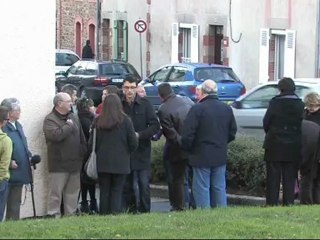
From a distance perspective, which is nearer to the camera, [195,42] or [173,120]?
[173,120]

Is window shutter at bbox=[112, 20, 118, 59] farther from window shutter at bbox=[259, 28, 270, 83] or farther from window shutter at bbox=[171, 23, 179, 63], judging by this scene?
window shutter at bbox=[259, 28, 270, 83]

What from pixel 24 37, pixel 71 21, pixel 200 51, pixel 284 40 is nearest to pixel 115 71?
pixel 200 51

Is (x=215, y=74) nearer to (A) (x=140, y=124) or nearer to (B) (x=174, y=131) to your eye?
(B) (x=174, y=131)

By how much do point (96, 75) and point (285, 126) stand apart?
24295 millimetres

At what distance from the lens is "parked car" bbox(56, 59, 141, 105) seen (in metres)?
35.8

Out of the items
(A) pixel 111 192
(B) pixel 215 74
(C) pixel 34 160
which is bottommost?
(B) pixel 215 74

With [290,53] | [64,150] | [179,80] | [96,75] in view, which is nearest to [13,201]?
[64,150]

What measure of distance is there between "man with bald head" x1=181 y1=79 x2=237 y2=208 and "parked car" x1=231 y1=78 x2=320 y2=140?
22.4 ft

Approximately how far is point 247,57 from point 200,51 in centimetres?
314

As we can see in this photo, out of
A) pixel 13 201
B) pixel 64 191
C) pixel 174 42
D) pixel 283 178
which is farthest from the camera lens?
pixel 174 42

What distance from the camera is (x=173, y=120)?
13.3m

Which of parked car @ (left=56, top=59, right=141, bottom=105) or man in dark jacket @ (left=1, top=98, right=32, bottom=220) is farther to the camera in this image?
parked car @ (left=56, top=59, right=141, bottom=105)

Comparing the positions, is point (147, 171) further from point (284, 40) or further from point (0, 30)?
point (284, 40)

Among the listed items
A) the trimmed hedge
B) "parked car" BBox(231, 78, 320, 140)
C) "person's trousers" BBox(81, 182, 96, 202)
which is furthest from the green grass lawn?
"parked car" BBox(231, 78, 320, 140)
